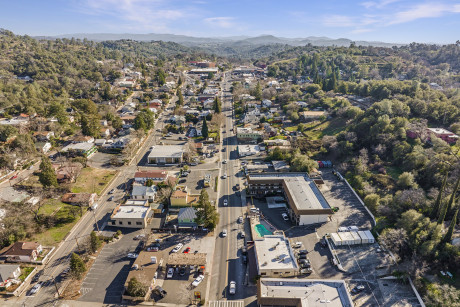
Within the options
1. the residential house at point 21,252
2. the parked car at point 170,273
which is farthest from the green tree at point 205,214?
the residential house at point 21,252

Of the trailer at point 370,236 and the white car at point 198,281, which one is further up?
the trailer at point 370,236

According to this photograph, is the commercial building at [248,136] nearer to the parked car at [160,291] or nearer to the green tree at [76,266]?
the parked car at [160,291]

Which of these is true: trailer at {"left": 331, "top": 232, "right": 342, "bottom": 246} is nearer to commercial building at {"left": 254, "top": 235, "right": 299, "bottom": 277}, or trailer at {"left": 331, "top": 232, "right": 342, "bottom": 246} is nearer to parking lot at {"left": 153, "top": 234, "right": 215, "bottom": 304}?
commercial building at {"left": 254, "top": 235, "right": 299, "bottom": 277}

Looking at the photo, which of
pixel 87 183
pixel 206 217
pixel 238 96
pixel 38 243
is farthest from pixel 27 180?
pixel 238 96

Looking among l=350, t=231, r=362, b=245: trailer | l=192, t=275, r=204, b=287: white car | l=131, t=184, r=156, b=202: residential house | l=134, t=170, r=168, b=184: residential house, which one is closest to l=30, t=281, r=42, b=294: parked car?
l=131, t=184, r=156, b=202: residential house

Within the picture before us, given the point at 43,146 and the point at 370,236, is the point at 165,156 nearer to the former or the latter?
the point at 43,146

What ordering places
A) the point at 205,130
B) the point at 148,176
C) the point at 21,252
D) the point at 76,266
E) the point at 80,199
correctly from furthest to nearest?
the point at 205,130 → the point at 148,176 → the point at 80,199 → the point at 21,252 → the point at 76,266

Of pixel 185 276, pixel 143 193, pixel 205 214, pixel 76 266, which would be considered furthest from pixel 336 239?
pixel 76 266
